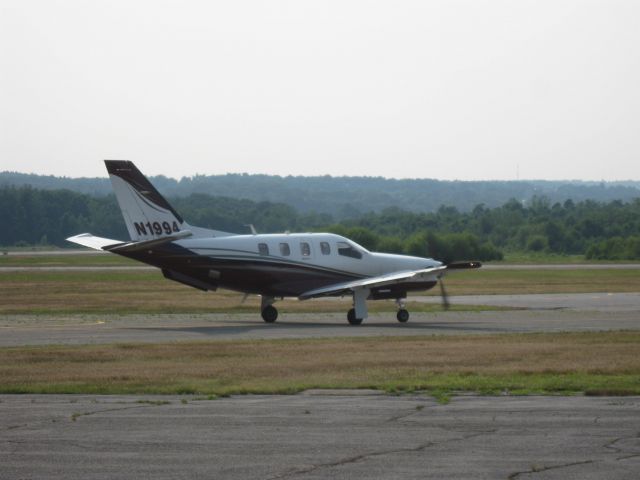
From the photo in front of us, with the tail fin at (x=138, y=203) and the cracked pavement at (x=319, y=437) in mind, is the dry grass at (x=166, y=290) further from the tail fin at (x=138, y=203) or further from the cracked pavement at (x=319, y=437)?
the cracked pavement at (x=319, y=437)

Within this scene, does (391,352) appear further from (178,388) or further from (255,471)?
(255,471)

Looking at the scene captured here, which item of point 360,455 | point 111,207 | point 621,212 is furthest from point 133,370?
point 111,207

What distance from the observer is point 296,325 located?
37906mm

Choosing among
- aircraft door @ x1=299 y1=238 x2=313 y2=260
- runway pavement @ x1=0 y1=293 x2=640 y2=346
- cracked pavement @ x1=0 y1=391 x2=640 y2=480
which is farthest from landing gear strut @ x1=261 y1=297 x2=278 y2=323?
cracked pavement @ x1=0 y1=391 x2=640 y2=480

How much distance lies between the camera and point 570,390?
67.9 ft

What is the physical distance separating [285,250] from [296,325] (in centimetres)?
277

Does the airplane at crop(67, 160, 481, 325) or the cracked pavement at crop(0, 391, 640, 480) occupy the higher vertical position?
the airplane at crop(67, 160, 481, 325)

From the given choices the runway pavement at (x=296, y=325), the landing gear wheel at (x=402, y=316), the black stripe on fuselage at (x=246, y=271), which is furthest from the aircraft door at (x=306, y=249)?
the landing gear wheel at (x=402, y=316)

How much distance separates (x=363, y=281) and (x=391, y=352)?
1181cm

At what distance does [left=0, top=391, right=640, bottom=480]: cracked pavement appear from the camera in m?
13.5

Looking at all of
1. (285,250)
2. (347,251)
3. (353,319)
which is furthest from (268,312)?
(347,251)

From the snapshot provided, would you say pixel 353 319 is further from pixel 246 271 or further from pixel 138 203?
pixel 138 203

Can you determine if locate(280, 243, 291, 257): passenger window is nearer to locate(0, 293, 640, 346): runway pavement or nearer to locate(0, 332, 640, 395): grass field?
locate(0, 293, 640, 346): runway pavement

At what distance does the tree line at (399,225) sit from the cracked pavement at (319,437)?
53915 mm
